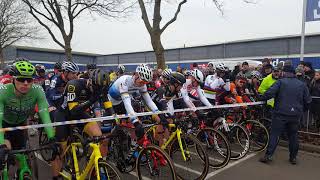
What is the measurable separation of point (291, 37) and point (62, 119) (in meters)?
24.2

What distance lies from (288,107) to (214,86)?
71.3 inches

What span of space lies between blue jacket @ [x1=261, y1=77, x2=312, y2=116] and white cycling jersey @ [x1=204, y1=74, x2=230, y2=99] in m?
1.22

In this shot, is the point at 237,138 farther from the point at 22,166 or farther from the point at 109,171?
the point at 22,166

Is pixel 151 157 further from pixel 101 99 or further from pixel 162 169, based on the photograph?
pixel 101 99

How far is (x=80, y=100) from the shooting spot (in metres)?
5.20

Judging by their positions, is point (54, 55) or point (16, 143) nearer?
point (16, 143)

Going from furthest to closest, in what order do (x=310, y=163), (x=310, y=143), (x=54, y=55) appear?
(x=54, y=55) < (x=310, y=143) < (x=310, y=163)

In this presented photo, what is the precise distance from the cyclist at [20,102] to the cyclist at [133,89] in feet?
4.36

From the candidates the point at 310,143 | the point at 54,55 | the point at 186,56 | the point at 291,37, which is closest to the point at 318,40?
the point at 291,37

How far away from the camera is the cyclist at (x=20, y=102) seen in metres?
4.14

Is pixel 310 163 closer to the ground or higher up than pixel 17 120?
closer to the ground

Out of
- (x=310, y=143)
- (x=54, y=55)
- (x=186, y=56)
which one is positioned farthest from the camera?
(x=54, y=55)

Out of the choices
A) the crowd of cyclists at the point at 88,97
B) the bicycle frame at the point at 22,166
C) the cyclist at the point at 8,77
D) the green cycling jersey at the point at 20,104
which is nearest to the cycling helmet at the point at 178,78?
the crowd of cyclists at the point at 88,97

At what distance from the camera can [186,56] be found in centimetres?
3572
